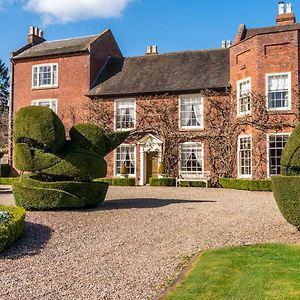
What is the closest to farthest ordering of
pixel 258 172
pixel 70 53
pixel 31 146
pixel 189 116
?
1. pixel 31 146
2. pixel 258 172
3. pixel 189 116
4. pixel 70 53

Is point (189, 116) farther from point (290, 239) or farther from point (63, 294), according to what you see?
point (63, 294)

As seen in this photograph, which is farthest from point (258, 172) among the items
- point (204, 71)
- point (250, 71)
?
point (204, 71)

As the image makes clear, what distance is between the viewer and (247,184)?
68.1 feet

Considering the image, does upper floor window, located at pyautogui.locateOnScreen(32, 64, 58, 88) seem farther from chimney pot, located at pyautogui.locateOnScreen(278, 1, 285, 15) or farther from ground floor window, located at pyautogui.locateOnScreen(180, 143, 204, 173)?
chimney pot, located at pyautogui.locateOnScreen(278, 1, 285, 15)

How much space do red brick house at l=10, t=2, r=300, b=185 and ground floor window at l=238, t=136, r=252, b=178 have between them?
0.06 metres

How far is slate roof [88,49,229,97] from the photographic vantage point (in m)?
25.6

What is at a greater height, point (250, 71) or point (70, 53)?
point (70, 53)

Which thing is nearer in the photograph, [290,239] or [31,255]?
[31,255]

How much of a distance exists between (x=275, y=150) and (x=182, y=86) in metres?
7.17

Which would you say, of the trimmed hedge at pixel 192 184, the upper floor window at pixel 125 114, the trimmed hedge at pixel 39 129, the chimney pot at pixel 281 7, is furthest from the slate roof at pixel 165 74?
the trimmed hedge at pixel 39 129

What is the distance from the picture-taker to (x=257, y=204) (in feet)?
47.0

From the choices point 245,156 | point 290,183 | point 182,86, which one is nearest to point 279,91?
point 245,156

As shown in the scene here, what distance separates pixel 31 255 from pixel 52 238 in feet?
4.46

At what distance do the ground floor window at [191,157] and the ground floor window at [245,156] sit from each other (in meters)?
2.46
